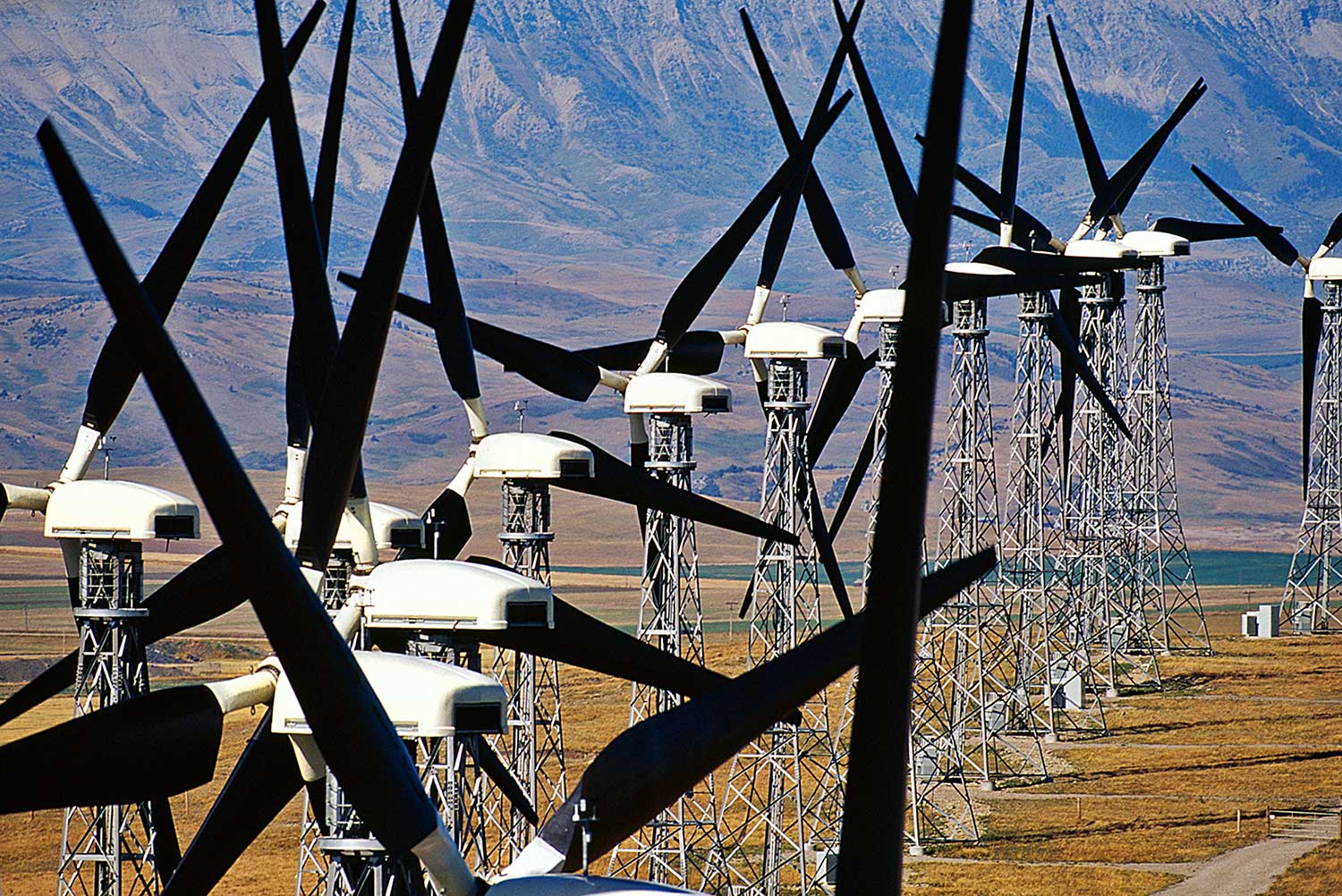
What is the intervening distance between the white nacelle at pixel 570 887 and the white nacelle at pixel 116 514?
12.7m

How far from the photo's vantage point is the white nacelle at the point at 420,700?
1373 cm

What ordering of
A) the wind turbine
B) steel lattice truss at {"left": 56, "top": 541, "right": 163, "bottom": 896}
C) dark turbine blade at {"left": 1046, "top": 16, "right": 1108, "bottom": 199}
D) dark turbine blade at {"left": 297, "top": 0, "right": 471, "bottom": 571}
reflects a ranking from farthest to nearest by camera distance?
dark turbine blade at {"left": 1046, "top": 16, "right": 1108, "bottom": 199} → steel lattice truss at {"left": 56, "top": 541, "right": 163, "bottom": 896} → dark turbine blade at {"left": 297, "top": 0, "right": 471, "bottom": 571} → the wind turbine

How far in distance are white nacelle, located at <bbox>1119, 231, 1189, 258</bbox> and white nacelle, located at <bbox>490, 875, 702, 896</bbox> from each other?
155 feet

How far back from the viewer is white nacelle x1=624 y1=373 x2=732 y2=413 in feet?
89.3

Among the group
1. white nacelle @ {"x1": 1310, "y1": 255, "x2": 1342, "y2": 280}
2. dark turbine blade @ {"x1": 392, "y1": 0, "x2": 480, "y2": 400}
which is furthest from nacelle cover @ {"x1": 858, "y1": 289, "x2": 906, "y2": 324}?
white nacelle @ {"x1": 1310, "y1": 255, "x2": 1342, "y2": 280}

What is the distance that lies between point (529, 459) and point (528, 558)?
6.69 ft

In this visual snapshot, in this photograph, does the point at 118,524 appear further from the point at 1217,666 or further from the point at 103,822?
the point at 1217,666

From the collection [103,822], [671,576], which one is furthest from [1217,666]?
[103,822]

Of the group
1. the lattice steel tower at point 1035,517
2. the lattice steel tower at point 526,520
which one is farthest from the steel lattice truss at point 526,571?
the lattice steel tower at point 1035,517

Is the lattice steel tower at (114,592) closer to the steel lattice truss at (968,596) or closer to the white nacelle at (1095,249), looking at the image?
the steel lattice truss at (968,596)

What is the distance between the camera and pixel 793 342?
2931cm

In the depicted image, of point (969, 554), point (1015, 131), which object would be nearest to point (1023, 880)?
point (969, 554)

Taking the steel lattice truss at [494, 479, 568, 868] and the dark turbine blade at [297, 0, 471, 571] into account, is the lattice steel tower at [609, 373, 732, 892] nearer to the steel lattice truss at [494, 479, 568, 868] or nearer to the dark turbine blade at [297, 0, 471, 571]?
the steel lattice truss at [494, 479, 568, 868]

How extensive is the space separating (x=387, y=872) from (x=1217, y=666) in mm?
50812
